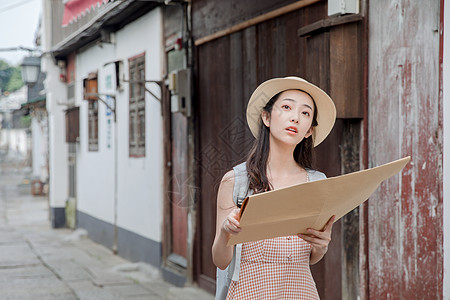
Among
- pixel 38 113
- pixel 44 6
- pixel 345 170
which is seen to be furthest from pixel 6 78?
pixel 345 170

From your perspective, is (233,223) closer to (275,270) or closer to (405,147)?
(275,270)

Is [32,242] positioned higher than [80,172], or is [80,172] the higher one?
[80,172]

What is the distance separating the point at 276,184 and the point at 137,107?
7308mm

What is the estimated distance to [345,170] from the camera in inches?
189

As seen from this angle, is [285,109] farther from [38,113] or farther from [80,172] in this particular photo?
Answer: [38,113]

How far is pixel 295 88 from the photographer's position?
275 centimetres

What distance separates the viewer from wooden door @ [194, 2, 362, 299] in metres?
4.91

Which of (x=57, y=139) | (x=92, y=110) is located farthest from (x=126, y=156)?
(x=57, y=139)

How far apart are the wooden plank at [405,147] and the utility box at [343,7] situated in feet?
0.37

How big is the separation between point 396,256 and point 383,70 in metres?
1.22

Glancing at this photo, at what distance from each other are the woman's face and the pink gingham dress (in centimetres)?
41

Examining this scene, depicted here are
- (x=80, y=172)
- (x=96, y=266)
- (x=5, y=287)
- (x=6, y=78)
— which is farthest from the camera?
(x=6, y=78)

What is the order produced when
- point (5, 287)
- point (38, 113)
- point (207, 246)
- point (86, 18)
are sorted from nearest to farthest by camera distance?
1. point (207, 246)
2. point (5, 287)
3. point (86, 18)
4. point (38, 113)

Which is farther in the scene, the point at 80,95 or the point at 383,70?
the point at 80,95
